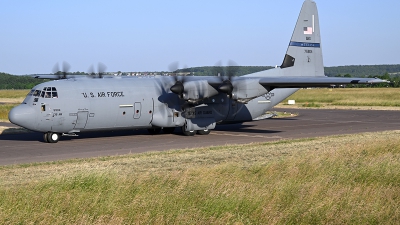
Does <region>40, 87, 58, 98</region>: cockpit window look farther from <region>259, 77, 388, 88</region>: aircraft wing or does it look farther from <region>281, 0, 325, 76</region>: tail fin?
<region>281, 0, 325, 76</region>: tail fin

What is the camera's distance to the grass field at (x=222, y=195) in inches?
404

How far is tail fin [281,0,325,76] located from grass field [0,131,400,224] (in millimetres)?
16334

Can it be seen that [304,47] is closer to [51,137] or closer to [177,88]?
[177,88]

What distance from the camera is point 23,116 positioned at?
81.1 feet

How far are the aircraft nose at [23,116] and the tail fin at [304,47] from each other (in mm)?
15184

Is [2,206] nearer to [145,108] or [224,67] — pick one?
[145,108]

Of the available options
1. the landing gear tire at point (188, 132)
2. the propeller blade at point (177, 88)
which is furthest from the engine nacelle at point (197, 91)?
the landing gear tire at point (188, 132)

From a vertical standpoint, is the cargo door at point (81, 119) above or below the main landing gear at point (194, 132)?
above

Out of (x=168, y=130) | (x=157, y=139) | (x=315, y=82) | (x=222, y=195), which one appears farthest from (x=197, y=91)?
(x=222, y=195)

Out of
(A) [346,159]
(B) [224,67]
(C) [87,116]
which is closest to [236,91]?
(B) [224,67]

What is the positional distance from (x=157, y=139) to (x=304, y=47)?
11639 mm

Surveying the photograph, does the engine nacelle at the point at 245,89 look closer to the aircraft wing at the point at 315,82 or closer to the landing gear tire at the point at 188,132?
the aircraft wing at the point at 315,82

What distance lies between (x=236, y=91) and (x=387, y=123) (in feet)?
41.9

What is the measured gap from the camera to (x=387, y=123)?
1409 inches
